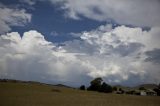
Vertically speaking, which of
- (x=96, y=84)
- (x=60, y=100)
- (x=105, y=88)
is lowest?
(x=60, y=100)

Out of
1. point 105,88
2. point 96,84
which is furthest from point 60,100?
point 96,84

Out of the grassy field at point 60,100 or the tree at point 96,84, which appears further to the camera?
the tree at point 96,84

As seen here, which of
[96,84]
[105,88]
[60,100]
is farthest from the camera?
[96,84]

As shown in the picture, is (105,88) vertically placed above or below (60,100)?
above

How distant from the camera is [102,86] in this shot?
11600 cm

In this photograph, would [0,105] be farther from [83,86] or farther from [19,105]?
[83,86]

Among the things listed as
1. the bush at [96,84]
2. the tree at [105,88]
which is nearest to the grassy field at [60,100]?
the bush at [96,84]

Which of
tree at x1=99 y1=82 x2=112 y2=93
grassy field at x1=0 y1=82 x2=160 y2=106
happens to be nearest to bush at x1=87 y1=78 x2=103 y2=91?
tree at x1=99 y1=82 x2=112 y2=93

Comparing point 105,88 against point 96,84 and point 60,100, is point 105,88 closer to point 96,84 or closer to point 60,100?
point 96,84

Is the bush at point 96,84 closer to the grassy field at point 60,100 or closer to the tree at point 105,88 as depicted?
the tree at point 105,88

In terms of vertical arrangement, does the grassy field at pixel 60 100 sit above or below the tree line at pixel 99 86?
below

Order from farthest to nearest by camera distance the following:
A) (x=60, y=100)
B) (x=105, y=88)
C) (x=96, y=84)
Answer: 1. (x=96, y=84)
2. (x=105, y=88)
3. (x=60, y=100)

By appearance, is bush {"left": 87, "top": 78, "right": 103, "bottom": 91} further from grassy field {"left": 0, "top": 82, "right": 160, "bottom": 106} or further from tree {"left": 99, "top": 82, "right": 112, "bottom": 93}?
grassy field {"left": 0, "top": 82, "right": 160, "bottom": 106}

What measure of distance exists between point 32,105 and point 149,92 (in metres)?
107
